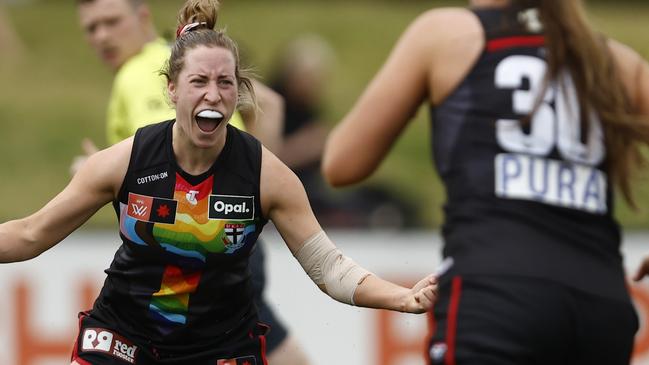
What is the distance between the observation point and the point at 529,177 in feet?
11.9

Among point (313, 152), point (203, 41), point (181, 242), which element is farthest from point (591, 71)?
point (313, 152)

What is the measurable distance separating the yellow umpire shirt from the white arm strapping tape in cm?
148

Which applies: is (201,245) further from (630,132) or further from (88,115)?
(88,115)

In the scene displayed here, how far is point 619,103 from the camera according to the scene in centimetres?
365

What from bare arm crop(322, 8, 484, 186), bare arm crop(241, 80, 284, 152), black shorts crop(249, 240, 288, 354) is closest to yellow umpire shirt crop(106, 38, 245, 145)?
bare arm crop(241, 80, 284, 152)

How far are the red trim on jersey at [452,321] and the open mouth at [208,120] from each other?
1163mm

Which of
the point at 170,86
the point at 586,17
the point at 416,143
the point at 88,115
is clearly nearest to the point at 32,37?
the point at 88,115

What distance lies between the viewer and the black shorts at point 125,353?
4820 mm

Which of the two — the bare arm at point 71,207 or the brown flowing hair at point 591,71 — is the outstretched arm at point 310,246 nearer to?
the bare arm at point 71,207

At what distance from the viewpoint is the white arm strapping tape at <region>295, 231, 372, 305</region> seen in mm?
4754

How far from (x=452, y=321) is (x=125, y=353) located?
1573mm

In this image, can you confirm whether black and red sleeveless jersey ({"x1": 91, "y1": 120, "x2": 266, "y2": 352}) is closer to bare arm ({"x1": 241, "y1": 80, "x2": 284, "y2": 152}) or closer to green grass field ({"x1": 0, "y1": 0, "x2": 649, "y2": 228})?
bare arm ({"x1": 241, "y1": 80, "x2": 284, "y2": 152})

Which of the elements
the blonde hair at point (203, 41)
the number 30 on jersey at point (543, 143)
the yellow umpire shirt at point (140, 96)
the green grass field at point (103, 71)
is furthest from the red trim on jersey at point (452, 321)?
the green grass field at point (103, 71)

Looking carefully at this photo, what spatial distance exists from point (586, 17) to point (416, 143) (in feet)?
41.8
